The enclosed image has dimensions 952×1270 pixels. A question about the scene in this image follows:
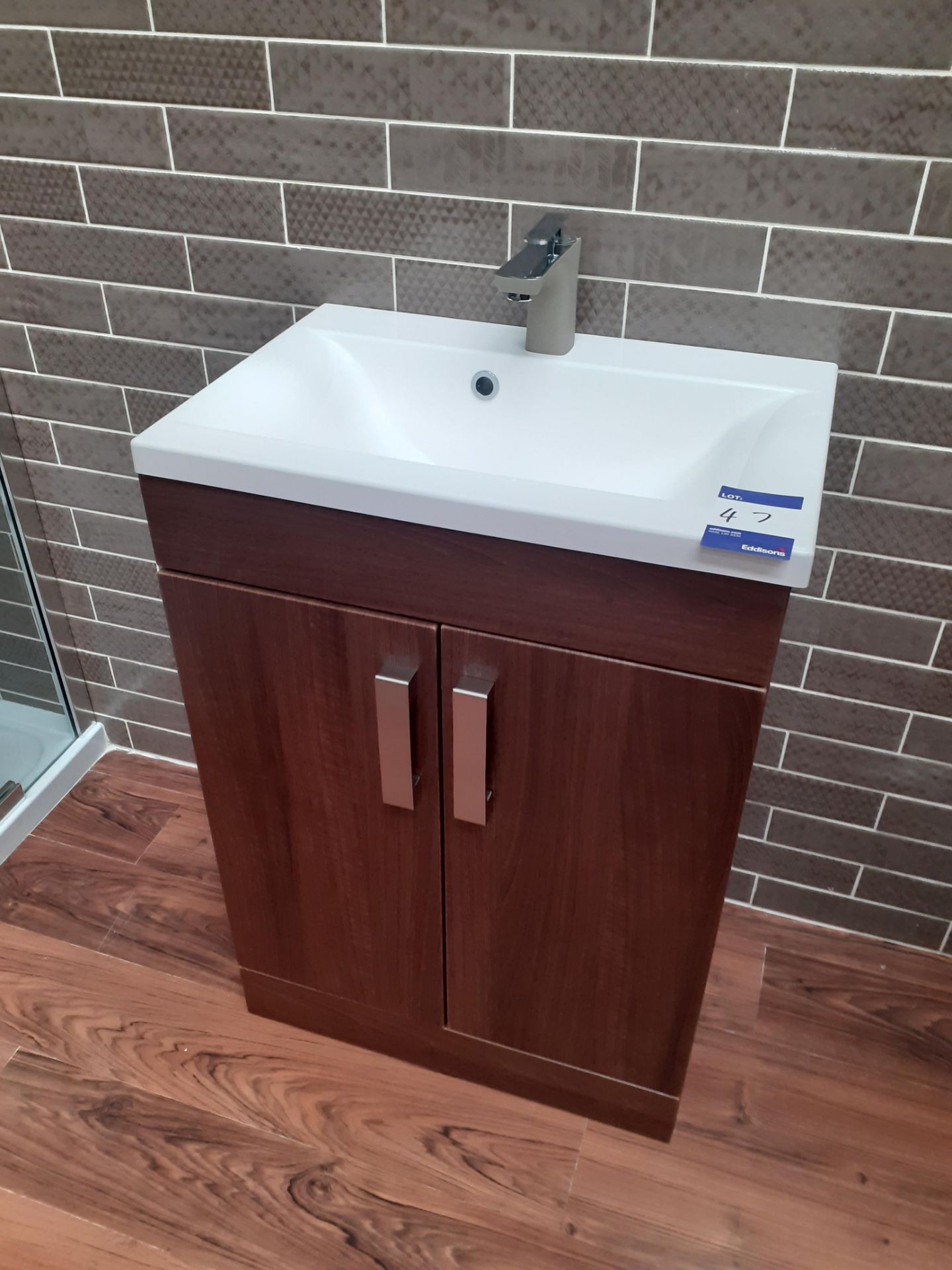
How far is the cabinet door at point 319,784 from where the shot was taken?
1.06 m

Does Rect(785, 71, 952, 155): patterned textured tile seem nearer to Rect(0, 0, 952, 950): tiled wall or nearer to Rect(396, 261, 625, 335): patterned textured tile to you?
Rect(0, 0, 952, 950): tiled wall

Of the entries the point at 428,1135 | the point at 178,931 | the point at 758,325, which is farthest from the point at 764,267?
the point at 178,931

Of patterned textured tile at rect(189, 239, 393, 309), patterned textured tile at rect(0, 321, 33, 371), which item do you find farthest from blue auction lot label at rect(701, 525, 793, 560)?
patterned textured tile at rect(0, 321, 33, 371)

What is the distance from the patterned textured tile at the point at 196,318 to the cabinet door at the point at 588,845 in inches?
24.7

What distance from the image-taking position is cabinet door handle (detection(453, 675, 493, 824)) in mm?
1008

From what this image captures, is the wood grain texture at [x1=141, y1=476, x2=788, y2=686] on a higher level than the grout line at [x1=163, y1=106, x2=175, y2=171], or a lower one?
lower

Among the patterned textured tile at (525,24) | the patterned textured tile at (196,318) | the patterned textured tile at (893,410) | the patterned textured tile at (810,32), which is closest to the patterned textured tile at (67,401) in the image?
the patterned textured tile at (196,318)

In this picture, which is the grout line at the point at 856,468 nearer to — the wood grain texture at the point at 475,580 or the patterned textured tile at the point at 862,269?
the patterned textured tile at the point at 862,269

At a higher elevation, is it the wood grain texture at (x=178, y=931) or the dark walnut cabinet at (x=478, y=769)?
the dark walnut cabinet at (x=478, y=769)

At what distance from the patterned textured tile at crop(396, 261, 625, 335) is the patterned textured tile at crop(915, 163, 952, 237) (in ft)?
1.09

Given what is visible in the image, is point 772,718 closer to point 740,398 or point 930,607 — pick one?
point 930,607

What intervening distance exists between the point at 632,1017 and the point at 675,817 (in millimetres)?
342

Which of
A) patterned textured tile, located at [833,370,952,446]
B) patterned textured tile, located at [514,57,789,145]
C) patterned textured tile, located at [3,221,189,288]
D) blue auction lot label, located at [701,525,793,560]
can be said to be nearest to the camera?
blue auction lot label, located at [701,525,793,560]

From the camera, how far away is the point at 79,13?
48.4 inches
